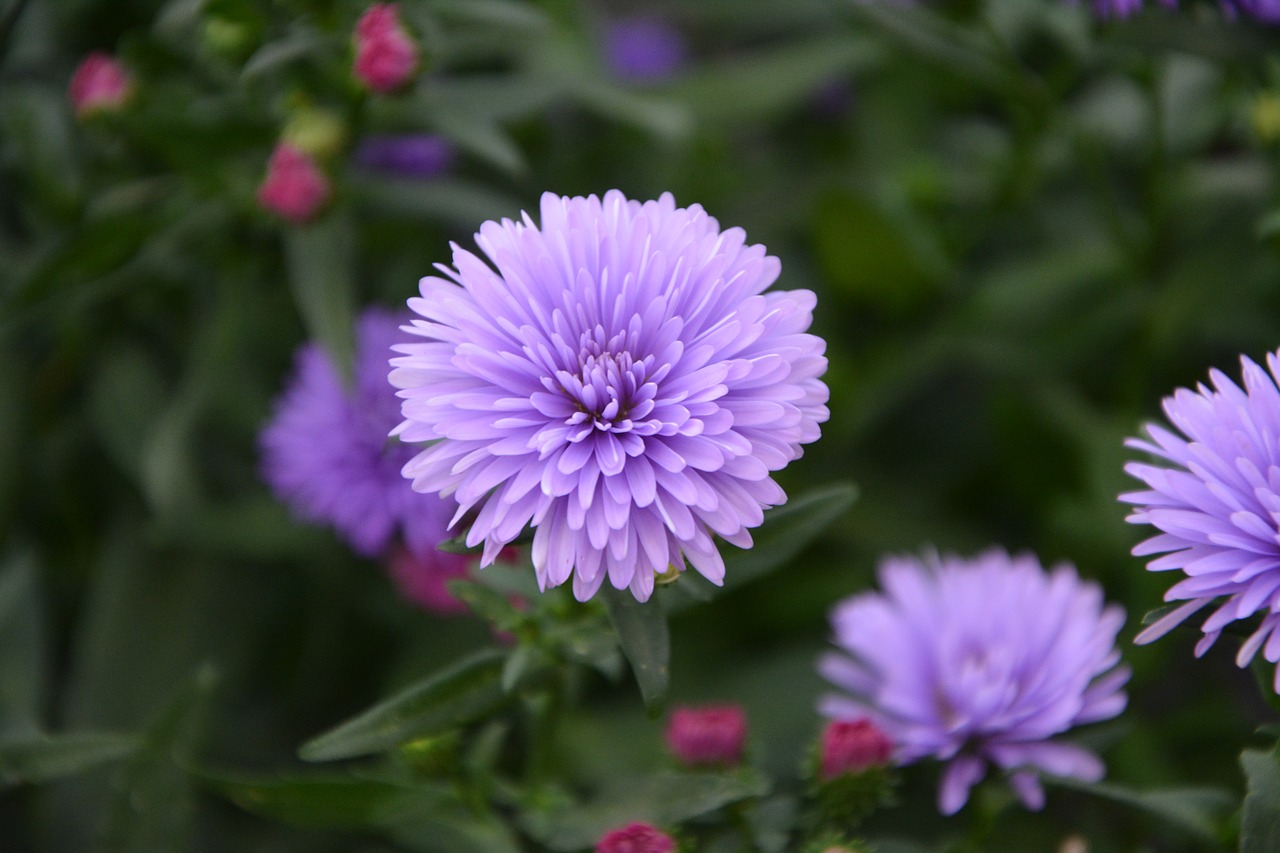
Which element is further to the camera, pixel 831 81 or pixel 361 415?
pixel 831 81

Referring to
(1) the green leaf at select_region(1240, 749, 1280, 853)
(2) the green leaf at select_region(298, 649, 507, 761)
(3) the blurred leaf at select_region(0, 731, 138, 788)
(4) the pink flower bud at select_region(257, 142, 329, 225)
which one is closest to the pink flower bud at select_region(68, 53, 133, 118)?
(4) the pink flower bud at select_region(257, 142, 329, 225)

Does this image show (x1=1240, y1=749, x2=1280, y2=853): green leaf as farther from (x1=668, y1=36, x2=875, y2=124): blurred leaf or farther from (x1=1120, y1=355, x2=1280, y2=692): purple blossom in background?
(x1=668, y1=36, x2=875, y2=124): blurred leaf

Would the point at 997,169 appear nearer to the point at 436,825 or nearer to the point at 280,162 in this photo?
the point at 280,162

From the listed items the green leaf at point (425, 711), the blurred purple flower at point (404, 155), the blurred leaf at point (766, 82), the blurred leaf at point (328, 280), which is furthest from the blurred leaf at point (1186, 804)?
the blurred leaf at point (766, 82)

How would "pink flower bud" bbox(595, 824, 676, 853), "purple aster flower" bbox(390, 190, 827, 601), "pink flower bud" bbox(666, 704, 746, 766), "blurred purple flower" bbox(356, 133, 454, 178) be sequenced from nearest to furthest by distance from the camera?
"purple aster flower" bbox(390, 190, 827, 601), "pink flower bud" bbox(595, 824, 676, 853), "pink flower bud" bbox(666, 704, 746, 766), "blurred purple flower" bbox(356, 133, 454, 178)

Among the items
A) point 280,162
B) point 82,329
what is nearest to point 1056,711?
point 280,162

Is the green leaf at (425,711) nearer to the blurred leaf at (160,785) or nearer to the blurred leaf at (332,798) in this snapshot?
the blurred leaf at (332,798)
